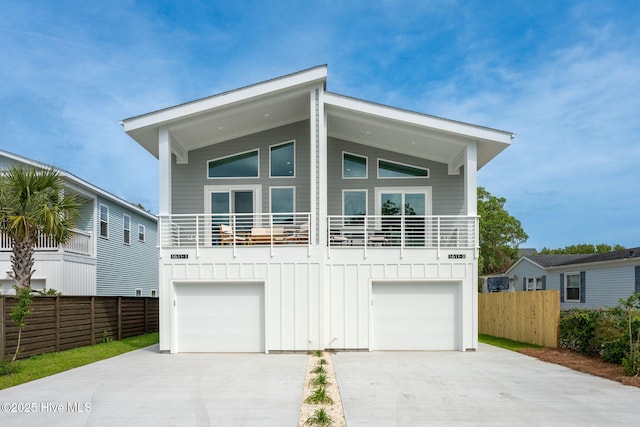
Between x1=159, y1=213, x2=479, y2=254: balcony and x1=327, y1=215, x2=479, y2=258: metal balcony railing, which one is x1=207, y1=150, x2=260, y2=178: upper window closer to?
x1=159, y1=213, x2=479, y2=254: balcony

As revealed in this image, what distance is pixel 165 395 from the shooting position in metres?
6.80

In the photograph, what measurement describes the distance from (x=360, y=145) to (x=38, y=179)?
9268 mm

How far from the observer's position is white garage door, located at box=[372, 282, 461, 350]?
38.2ft

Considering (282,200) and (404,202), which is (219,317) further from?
(404,202)

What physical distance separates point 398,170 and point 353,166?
56.9 inches

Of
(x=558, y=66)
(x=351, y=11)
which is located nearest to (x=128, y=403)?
(x=351, y=11)

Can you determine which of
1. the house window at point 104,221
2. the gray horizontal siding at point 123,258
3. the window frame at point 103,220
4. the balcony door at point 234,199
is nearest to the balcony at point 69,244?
the gray horizontal siding at point 123,258

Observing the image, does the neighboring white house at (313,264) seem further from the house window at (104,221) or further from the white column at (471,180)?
the house window at (104,221)

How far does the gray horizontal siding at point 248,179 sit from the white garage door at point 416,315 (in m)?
3.83

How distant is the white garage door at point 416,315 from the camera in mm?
11641

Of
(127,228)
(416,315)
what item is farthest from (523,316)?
(127,228)

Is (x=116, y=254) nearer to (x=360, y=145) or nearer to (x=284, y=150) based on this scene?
(x=284, y=150)

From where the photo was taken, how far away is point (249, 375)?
8297mm

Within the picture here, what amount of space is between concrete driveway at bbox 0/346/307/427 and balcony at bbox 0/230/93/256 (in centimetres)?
662
